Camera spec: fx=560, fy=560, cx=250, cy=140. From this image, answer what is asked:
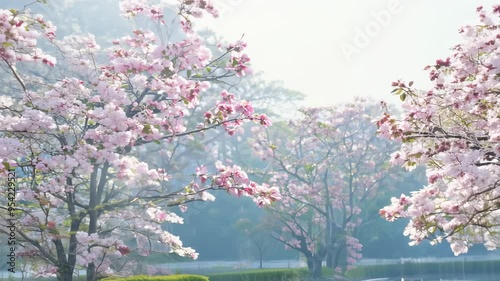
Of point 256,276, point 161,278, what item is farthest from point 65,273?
point 256,276

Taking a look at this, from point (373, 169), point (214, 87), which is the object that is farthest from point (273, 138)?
point (373, 169)

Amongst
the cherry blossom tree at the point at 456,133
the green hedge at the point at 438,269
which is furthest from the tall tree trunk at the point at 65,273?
the green hedge at the point at 438,269

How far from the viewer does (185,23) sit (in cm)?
930

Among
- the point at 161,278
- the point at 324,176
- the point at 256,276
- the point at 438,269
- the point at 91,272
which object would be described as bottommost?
the point at 438,269

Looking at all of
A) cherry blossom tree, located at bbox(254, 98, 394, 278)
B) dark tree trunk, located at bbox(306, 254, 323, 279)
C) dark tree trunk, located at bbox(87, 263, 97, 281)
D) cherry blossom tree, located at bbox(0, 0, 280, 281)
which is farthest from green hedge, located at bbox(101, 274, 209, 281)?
dark tree trunk, located at bbox(306, 254, 323, 279)

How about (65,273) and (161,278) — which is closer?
(65,273)

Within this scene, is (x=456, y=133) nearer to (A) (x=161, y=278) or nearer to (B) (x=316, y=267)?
(A) (x=161, y=278)

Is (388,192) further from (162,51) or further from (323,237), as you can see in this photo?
(162,51)

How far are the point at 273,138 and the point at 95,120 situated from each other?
2865 cm

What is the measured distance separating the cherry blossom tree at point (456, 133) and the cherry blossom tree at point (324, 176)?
51.5 ft

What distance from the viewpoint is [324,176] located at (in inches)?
1125

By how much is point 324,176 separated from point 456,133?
20600 millimetres

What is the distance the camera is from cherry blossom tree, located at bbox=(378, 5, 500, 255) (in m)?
7.49

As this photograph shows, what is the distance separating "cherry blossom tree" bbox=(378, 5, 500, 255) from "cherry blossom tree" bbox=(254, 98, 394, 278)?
15.7 meters
